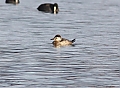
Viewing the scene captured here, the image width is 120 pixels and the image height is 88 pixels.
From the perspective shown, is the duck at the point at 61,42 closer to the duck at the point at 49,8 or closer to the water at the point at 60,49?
the water at the point at 60,49

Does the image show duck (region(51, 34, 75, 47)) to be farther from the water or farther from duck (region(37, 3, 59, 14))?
duck (region(37, 3, 59, 14))

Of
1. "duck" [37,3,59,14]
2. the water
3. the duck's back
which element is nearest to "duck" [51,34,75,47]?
the water

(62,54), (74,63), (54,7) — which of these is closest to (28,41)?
(62,54)

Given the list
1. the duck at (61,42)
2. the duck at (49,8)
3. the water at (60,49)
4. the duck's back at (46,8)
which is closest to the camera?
the water at (60,49)

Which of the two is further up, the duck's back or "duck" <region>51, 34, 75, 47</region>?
the duck's back

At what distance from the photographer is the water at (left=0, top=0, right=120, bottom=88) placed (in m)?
20.6

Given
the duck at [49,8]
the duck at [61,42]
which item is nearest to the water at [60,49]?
the duck at [61,42]

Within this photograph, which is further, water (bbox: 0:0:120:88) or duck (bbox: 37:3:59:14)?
duck (bbox: 37:3:59:14)

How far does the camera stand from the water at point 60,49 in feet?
67.7

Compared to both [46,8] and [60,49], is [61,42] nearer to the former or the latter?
[60,49]

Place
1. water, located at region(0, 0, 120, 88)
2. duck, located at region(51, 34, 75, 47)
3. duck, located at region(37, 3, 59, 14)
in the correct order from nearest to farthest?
water, located at region(0, 0, 120, 88) → duck, located at region(51, 34, 75, 47) → duck, located at region(37, 3, 59, 14)

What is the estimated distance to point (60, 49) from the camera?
28.4 meters

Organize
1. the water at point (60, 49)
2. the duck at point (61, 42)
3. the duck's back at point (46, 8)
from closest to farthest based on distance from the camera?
the water at point (60, 49), the duck at point (61, 42), the duck's back at point (46, 8)

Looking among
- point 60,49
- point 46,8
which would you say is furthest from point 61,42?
point 46,8
